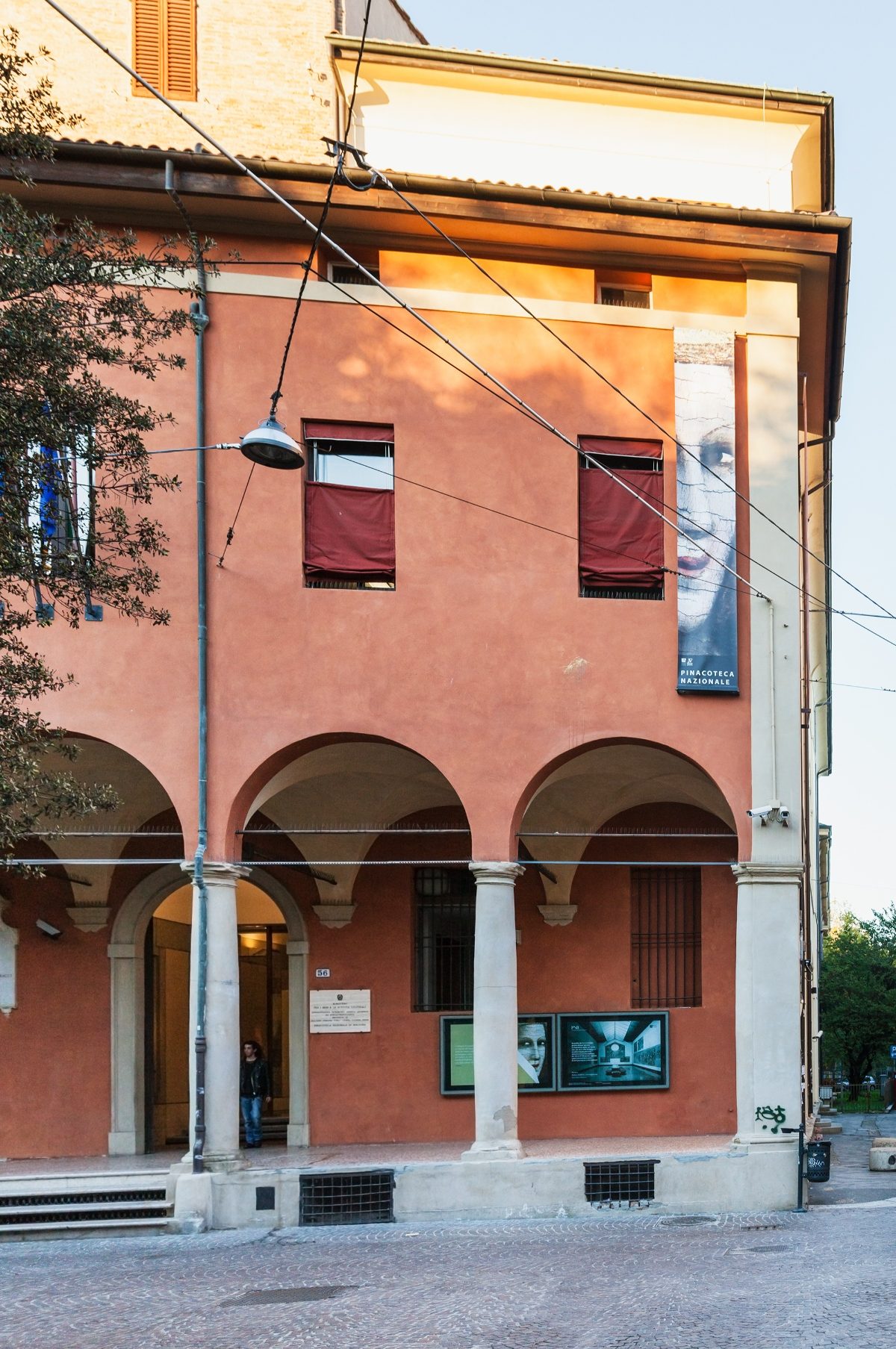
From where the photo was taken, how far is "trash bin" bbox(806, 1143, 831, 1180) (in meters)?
13.9

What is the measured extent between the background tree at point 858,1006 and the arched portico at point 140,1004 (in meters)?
31.5

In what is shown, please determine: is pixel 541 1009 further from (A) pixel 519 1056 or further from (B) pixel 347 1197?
(B) pixel 347 1197

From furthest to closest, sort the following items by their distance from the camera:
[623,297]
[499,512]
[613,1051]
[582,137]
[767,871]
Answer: [613,1051] → [582,137] → [623,297] → [499,512] → [767,871]

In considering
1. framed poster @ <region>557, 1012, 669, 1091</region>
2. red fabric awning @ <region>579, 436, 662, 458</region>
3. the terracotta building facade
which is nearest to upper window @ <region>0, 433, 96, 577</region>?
the terracotta building facade

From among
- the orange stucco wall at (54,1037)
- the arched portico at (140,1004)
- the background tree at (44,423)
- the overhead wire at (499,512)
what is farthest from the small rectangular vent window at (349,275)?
the orange stucco wall at (54,1037)

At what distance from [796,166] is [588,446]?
4.72 m

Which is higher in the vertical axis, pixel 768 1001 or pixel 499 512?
pixel 499 512

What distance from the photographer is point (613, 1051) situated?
16828 mm

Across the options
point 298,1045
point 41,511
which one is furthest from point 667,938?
point 41,511

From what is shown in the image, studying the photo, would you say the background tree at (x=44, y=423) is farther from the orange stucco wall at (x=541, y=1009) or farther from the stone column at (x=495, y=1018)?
the orange stucco wall at (x=541, y=1009)

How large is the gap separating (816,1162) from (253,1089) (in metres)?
6.51

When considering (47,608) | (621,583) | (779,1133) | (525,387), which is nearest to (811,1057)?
(779,1133)

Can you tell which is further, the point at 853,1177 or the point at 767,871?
the point at 853,1177

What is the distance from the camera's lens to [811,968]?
2422 centimetres
